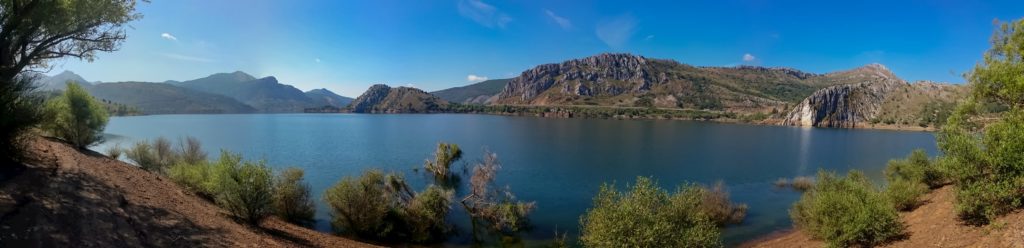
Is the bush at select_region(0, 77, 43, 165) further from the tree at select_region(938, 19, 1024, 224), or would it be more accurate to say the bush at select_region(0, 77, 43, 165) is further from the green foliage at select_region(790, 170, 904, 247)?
the tree at select_region(938, 19, 1024, 224)

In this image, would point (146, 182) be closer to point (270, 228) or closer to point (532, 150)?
point (270, 228)

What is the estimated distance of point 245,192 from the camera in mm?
23328

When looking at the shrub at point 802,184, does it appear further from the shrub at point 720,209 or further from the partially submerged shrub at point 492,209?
the partially submerged shrub at point 492,209

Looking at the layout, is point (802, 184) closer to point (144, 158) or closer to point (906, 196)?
point (906, 196)

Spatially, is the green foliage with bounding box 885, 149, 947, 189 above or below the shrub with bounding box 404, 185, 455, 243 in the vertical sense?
above

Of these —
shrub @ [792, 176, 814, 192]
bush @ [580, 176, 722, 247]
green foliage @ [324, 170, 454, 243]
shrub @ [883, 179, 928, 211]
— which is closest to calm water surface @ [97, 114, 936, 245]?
green foliage @ [324, 170, 454, 243]

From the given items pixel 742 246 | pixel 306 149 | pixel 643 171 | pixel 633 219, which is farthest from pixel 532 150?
pixel 633 219

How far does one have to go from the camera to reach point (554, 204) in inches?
1604

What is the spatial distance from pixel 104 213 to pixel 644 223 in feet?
64.9

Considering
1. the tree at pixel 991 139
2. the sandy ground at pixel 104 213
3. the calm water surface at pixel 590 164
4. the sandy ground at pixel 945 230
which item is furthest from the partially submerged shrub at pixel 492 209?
the tree at pixel 991 139

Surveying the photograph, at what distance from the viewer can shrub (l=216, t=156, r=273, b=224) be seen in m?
23.0

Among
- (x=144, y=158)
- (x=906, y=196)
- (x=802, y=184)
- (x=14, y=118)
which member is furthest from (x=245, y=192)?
(x=802, y=184)

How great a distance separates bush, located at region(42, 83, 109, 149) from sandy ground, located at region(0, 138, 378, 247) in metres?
7.81

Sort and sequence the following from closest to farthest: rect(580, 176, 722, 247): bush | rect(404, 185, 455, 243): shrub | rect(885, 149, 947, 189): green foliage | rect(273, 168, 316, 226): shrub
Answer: rect(580, 176, 722, 247): bush < rect(885, 149, 947, 189): green foliage < rect(404, 185, 455, 243): shrub < rect(273, 168, 316, 226): shrub
